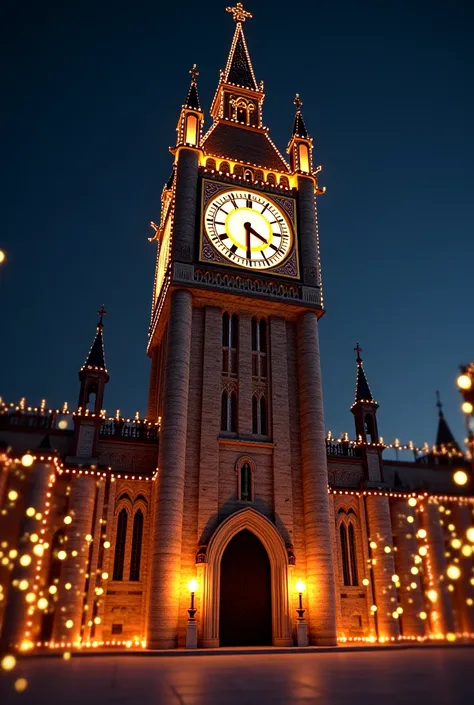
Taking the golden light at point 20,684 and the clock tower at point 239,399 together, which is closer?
the golden light at point 20,684

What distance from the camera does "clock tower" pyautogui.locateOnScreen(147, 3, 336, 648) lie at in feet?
83.3

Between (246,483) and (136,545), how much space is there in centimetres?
620

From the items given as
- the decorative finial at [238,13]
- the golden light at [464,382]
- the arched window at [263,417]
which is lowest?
the golden light at [464,382]

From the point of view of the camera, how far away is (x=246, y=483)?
27766mm

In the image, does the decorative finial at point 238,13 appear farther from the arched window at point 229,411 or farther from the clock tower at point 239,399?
the arched window at point 229,411

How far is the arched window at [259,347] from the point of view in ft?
102

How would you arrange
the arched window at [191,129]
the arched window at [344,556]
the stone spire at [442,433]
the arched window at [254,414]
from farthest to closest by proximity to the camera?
the stone spire at [442,433] → the arched window at [191,129] → the arched window at [254,414] → the arched window at [344,556]

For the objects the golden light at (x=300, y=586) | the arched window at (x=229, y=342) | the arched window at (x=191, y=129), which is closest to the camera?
the golden light at (x=300, y=586)

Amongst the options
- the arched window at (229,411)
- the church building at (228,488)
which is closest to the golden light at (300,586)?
the church building at (228,488)

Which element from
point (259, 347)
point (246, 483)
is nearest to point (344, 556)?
point (246, 483)

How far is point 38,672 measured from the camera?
45.6ft

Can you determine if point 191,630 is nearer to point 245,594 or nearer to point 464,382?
point 245,594

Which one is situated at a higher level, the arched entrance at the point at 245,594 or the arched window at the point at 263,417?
the arched window at the point at 263,417

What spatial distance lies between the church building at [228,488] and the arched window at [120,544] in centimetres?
7
